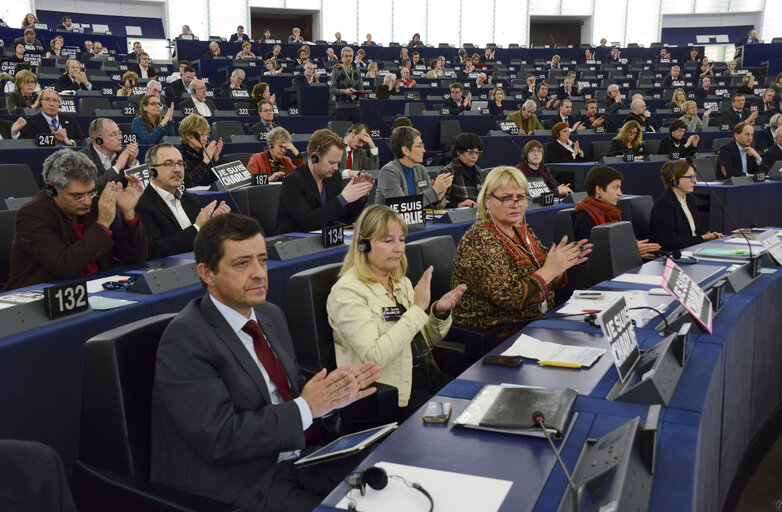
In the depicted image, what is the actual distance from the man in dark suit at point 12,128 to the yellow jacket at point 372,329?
497cm

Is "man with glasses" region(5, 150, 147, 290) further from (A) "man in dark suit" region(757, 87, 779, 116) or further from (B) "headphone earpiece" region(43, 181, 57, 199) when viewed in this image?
(A) "man in dark suit" region(757, 87, 779, 116)

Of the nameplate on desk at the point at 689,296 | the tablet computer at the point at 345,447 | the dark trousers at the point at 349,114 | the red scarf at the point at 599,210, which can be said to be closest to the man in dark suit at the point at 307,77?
the dark trousers at the point at 349,114

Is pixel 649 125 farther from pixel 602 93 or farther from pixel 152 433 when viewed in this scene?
pixel 152 433

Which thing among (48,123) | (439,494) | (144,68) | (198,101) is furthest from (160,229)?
(144,68)

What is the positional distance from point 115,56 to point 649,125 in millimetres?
10280

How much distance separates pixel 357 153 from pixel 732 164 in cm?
365

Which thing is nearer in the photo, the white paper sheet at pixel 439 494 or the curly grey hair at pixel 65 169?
the white paper sheet at pixel 439 494

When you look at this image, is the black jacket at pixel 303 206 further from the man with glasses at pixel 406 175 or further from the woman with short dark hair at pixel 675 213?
the woman with short dark hair at pixel 675 213

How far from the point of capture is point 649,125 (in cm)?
867

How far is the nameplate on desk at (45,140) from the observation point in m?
5.27

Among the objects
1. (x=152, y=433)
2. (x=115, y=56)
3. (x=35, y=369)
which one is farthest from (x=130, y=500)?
(x=115, y=56)

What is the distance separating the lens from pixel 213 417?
1306 millimetres

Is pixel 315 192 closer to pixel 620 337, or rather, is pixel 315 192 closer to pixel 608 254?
pixel 608 254

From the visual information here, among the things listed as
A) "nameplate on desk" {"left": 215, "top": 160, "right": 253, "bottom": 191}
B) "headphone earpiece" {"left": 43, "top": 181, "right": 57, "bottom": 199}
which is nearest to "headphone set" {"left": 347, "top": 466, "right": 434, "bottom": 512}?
"headphone earpiece" {"left": 43, "top": 181, "right": 57, "bottom": 199}
